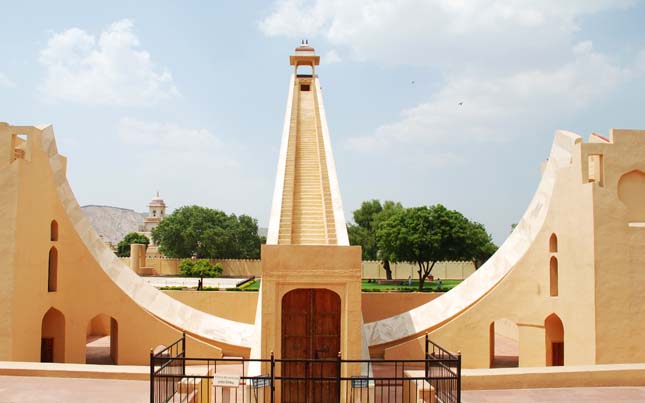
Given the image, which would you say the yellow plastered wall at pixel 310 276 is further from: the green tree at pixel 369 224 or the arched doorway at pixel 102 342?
the green tree at pixel 369 224

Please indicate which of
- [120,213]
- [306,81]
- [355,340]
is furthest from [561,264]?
[120,213]

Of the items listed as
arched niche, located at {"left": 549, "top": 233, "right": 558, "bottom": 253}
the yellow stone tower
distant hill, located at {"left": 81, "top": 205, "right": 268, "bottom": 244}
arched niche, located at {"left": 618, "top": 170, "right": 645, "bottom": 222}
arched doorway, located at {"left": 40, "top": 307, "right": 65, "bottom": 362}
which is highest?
distant hill, located at {"left": 81, "top": 205, "right": 268, "bottom": 244}

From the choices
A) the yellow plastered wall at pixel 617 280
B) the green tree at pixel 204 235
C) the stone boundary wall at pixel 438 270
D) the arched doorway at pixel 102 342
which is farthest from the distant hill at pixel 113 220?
the yellow plastered wall at pixel 617 280

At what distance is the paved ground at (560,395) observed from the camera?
7520 mm

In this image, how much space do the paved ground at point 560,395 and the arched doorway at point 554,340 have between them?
4195 millimetres

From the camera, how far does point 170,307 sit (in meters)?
13.3

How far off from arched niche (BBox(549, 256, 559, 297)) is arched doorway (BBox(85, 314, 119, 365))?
9364 millimetres

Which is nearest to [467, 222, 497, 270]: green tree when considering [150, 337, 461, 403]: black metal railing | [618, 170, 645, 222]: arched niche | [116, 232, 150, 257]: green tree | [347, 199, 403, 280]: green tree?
[347, 199, 403, 280]: green tree

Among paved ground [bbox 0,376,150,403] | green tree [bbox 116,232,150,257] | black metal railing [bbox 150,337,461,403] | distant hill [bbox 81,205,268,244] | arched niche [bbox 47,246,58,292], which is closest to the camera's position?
black metal railing [bbox 150,337,461,403]

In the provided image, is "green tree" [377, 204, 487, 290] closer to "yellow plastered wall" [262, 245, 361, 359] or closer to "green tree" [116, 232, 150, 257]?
"yellow plastered wall" [262, 245, 361, 359]

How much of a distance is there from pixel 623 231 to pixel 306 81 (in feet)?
45.7

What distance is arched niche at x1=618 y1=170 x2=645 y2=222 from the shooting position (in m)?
10.6

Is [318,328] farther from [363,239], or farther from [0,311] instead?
[363,239]

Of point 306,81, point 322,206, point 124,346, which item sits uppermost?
point 306,81
